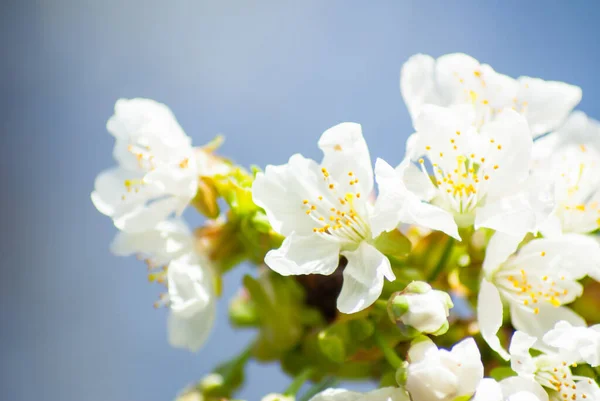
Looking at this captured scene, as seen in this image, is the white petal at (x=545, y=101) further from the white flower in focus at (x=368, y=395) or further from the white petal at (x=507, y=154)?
the white flower in focus at (x=368, y=395)

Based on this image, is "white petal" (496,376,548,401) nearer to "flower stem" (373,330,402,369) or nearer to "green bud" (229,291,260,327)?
"flower stem" (373,330,402,369)

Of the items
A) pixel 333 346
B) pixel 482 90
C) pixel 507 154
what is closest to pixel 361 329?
pixel 333 346

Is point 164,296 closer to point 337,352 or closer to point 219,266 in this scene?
point 219,266

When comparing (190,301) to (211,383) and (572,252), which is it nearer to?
(211,383)

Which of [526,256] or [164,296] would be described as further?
[164,296]

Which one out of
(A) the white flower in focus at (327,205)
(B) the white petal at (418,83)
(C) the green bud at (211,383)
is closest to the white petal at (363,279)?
(A) the white flower in focus at (327,205)

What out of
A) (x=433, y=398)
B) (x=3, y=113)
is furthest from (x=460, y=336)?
(x=3, y=113)
